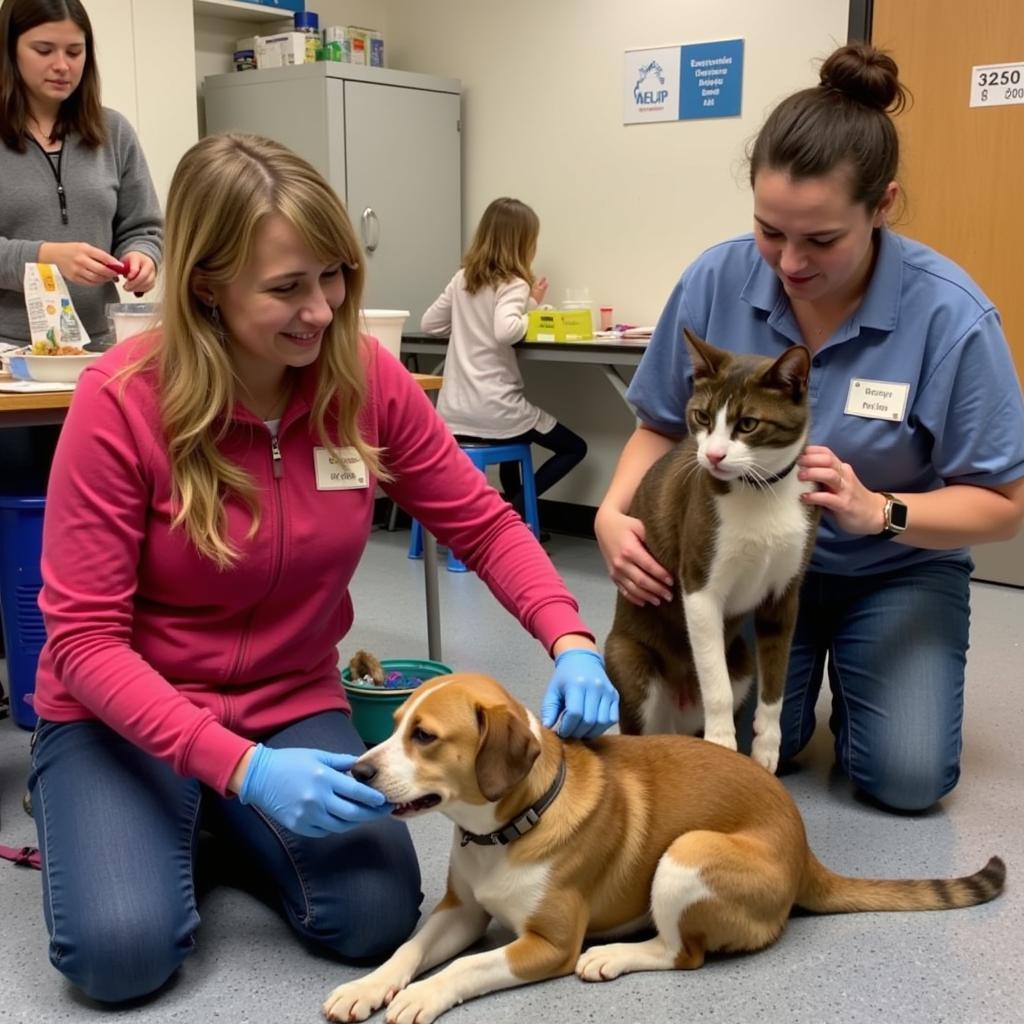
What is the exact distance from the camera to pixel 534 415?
4.33m

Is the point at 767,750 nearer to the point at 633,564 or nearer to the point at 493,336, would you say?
the point at 633,564

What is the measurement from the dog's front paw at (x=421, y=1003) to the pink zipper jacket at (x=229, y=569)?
1.21 feet

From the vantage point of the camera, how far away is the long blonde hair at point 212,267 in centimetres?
154

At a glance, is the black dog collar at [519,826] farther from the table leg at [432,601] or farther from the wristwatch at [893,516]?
the table leg at [432,601]

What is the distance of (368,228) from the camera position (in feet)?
16.0

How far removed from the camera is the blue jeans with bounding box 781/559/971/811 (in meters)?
2.12

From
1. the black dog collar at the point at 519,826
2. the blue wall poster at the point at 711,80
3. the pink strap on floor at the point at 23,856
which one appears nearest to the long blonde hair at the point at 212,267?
the black dog collar at the point at 519,826

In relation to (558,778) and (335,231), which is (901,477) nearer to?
(558,778)

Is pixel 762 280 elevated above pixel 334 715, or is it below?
above

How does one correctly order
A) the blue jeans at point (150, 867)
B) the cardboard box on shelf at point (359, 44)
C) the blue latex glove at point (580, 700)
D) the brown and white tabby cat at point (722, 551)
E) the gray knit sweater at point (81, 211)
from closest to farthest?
the blue jeans at point (150, 867) < the blue latex glove at point (580, 700) < the brown and white tabby cat at point (722, 551) < the gray knit sweater at point (81, 211) < the cardboard box on shelf at point (359, 44)

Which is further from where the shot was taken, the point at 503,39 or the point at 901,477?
the point at 503,39

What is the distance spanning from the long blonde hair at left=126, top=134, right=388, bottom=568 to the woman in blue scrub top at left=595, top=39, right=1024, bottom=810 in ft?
2.44

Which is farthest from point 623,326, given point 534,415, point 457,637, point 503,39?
point 457,637

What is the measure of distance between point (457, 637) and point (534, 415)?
1.31m
